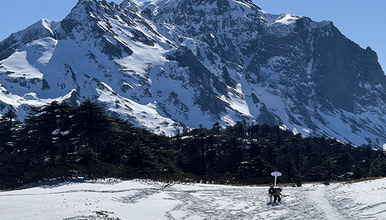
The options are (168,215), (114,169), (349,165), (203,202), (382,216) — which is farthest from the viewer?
(349,165)

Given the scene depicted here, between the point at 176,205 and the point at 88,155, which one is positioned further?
the point at 88,155

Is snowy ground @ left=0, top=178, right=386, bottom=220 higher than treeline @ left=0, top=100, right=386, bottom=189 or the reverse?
the reverse

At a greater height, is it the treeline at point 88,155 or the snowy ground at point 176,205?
the treeline at point 88,155

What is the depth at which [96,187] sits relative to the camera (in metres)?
41.0

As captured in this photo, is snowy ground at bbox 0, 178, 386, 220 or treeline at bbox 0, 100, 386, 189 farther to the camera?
treeline at bbox 0, 100, 386, 189

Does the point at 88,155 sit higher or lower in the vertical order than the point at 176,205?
higher

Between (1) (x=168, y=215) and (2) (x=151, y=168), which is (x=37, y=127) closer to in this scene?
(2) (x=151, y=168)

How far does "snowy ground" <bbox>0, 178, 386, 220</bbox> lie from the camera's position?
25.2 m

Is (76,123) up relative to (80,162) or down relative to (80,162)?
up

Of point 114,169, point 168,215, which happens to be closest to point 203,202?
point 168,215

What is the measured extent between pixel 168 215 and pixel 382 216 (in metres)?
12.9

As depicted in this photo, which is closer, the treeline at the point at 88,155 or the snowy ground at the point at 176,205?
the snowy ground at the point at 176,205

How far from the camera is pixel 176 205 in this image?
34062mm

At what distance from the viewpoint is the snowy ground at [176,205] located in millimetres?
25188
